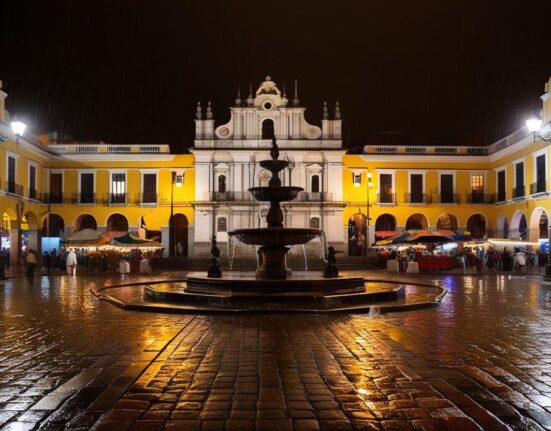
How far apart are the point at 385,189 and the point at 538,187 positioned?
10.5m

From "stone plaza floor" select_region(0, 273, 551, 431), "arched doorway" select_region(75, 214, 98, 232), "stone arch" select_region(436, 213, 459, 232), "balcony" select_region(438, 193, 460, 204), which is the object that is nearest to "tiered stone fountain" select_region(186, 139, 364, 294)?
"stone plaza floor" select_region(0, 273, 551, 431)

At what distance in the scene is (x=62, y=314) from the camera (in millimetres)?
10852

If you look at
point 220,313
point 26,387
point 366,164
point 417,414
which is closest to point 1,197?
point 366,164

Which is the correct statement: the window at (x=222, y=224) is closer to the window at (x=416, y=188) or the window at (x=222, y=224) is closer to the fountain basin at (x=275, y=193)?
the window at (x=416, y=188)

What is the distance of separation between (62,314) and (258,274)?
16.2 feet

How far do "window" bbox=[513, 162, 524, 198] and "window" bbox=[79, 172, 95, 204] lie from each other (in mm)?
26592

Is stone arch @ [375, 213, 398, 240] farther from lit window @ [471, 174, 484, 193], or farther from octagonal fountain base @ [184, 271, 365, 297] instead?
octagonal fountain base @ [184, 271, 365, 297]

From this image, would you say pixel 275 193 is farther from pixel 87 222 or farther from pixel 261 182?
pixel 87 222

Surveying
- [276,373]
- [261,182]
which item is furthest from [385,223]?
[276,373]

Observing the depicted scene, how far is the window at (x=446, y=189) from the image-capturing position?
4125 cm

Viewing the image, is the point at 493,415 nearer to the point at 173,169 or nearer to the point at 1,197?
the point at 1,197

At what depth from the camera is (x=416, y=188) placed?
4141 centimetres

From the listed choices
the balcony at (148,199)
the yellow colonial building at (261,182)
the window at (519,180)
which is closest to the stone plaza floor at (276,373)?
the window at (519,180)

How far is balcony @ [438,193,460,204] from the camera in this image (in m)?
41.1
